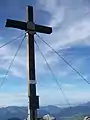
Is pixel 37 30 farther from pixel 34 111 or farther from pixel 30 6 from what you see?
pixel 34 111

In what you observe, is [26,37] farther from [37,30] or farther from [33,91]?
[33,91]

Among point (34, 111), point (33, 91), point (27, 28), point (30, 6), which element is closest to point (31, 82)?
point (33, 91)

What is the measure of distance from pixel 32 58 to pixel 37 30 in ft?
5.29

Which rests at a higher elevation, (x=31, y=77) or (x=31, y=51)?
(x=31, y=51)

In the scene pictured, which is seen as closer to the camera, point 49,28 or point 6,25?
point 6,25

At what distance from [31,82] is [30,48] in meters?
1.67

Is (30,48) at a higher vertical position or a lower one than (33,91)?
higher

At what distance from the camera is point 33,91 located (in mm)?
15133

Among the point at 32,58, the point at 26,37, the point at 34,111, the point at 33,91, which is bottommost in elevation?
the point at 34,111

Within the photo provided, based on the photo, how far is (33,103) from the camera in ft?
49.4

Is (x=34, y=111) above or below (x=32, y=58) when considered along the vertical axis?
below

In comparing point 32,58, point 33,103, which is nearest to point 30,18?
point 32,58

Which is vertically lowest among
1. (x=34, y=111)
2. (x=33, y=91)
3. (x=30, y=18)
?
(x=34, y=111)

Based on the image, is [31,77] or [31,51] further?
[31,51]
